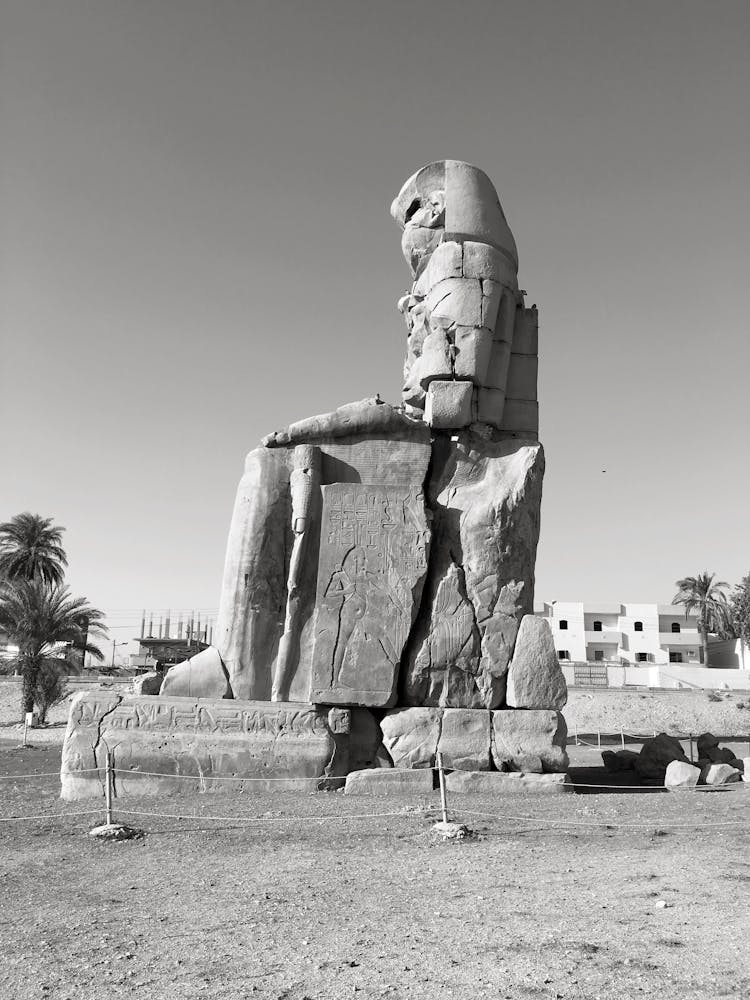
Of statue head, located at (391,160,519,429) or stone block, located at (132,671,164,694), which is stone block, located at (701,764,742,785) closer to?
statue head, located at (391,160,519,429)

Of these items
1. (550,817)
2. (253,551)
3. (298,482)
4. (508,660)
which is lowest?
(550,817)

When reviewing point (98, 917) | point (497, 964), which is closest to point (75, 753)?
point (98, 917)

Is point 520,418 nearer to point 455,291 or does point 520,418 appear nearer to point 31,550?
point 455,291

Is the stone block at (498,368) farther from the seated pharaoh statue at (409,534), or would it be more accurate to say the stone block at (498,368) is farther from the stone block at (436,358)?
the stone block at (436,358)

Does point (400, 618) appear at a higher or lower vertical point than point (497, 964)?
higher

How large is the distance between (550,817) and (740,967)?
9.86 feet

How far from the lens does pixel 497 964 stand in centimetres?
297

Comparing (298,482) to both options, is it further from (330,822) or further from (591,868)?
(591,868)

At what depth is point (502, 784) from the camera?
684 cm

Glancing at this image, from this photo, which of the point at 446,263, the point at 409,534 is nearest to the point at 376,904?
A: the point at 409,534

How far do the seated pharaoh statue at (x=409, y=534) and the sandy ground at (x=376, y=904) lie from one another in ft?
4.37

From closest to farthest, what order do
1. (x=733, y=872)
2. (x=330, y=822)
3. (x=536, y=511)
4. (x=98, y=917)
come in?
(x=98, y=917), (x=733, y=872), (x=330, y=822), (x=536, y=511)

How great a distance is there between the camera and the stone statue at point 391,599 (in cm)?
695

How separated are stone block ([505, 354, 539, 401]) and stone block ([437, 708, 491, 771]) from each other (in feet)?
10.6
